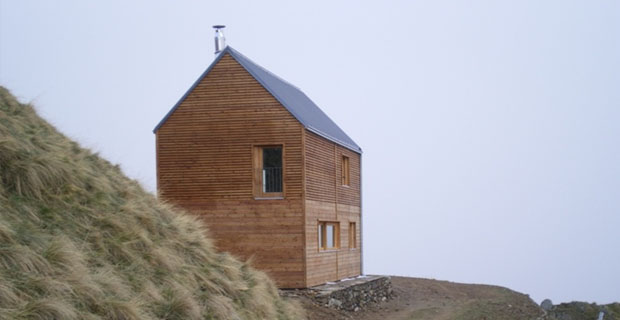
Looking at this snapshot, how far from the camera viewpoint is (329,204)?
23391 millimetres

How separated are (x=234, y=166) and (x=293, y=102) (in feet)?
11.2

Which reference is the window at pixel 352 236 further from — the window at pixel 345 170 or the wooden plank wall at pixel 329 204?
the window at pixel 345 170

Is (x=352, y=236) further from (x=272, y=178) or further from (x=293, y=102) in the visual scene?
(x=272, y=178)

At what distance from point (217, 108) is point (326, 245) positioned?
5.83m

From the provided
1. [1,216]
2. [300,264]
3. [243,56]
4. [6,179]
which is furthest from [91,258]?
[243,56]

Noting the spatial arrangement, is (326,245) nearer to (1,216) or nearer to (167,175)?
(167,175)

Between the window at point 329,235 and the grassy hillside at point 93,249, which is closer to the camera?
the grassy hillside at point 93,249

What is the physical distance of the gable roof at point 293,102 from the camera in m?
21.4

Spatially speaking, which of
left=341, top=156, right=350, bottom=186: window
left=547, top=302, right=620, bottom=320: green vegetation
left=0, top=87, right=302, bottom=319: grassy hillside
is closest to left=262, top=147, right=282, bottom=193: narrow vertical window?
left=0, top=87, right=302, bottom=319: grassy hillside

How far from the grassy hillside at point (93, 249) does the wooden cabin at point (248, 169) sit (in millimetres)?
3760

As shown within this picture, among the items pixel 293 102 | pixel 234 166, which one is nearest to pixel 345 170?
pixel 293 102

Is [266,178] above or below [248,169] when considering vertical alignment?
below

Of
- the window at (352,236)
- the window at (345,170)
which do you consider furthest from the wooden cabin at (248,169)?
the window at (352,236)

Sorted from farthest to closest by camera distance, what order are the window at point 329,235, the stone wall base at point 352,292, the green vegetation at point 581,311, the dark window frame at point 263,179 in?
the green vegetation at point 581,311 < the window at point 329,235 < the dark window frame at point 263,179 < the stone wall base at point 352,292
